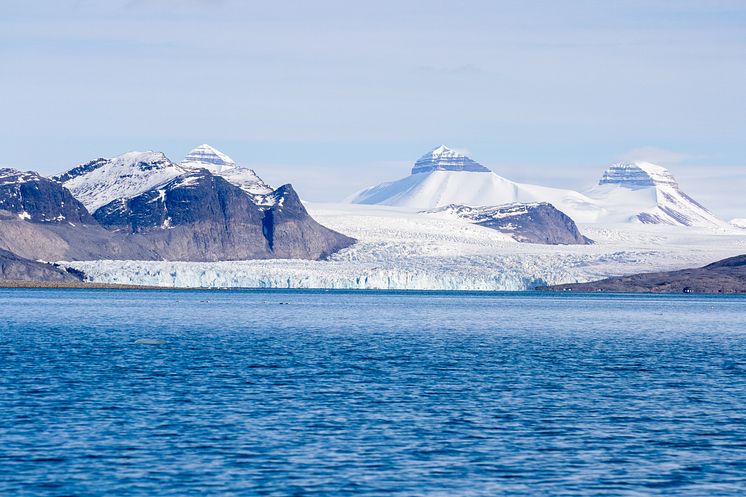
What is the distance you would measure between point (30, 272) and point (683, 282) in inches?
3808

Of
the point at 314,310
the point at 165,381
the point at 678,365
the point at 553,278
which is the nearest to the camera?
the point at 165,381

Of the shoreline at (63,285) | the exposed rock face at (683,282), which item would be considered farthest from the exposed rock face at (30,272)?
the exposed rock face at (683,282)

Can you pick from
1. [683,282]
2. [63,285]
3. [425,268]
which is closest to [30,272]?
[63,285]

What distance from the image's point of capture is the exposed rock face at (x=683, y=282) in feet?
622

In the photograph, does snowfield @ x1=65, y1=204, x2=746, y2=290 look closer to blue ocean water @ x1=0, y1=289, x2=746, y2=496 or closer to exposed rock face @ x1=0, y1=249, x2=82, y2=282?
exposed rock face @ x1=0, y1=249, x2=82, y2=282

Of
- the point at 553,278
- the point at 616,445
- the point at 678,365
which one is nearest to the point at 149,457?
the point at 616,445

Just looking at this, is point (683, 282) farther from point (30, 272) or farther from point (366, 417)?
point (366, 417)

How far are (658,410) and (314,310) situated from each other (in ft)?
252

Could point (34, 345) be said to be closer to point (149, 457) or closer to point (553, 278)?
point (149, 457)

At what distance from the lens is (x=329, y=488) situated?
932 inches

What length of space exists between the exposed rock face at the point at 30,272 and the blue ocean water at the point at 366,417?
115745mm

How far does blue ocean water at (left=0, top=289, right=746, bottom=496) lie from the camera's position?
80.5 ft

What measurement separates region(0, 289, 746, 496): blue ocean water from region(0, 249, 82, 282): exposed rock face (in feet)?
380

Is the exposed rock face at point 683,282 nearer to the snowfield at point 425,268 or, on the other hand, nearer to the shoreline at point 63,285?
the snowfield at point 425,268
